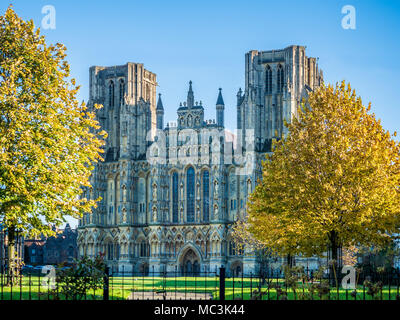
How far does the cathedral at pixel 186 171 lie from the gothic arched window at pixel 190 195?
4.5 inches

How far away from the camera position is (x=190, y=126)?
73.9m

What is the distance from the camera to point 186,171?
73.6m

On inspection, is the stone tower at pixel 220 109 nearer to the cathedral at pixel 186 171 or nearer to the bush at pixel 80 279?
the cathedral at pixel 186 171

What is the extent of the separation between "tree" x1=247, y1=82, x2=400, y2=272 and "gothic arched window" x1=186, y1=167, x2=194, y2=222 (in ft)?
133

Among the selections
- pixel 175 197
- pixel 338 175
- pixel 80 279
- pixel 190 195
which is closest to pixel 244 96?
pixel 190 195

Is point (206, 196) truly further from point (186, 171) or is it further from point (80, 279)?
point (80, 279)

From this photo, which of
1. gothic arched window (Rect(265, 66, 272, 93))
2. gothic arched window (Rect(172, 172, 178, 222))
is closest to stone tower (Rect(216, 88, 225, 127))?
gothic arched window (Rect(265, 66, 272, 93))

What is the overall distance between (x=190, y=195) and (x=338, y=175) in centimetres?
4485

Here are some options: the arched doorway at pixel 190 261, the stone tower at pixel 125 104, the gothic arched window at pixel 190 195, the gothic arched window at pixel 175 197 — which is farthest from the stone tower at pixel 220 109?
the arched doorway at pixel 190 261

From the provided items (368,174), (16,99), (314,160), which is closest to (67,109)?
(16,99)

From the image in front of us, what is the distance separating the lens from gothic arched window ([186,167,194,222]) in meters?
72.9

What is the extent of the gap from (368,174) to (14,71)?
56.0 ft

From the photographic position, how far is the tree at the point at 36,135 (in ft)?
93.3
